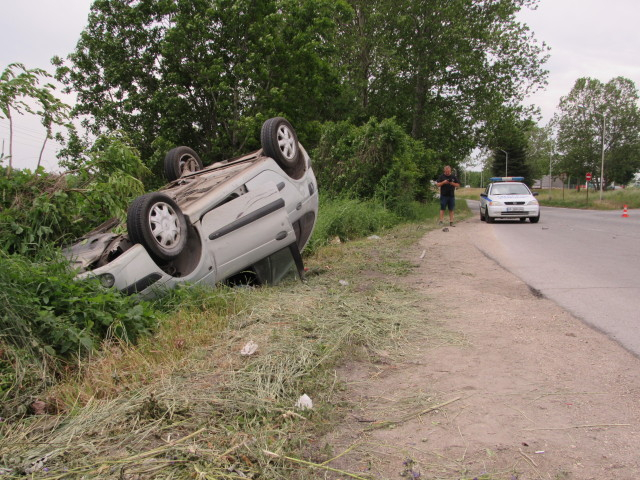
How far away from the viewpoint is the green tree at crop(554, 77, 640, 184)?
6031 cm

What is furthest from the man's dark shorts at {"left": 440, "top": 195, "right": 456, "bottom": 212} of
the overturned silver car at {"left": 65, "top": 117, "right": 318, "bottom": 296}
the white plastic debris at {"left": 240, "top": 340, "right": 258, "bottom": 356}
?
the white plastic debris at {"left": 240, "top": 340, "right": 258, "bottom": 356}

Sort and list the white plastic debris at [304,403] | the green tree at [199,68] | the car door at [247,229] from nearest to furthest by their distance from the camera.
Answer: the white plastic debris at [304,403] → the car door at [247,229] → the green tree at [199,68]

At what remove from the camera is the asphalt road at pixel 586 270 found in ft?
15.1

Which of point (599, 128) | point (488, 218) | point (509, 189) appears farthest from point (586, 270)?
point (599, 128)

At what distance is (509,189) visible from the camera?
18719mm

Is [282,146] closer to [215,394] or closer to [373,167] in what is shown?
[215,394]

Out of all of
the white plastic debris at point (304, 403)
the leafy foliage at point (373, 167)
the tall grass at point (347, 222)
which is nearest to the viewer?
the white plastic debris at point (304, 403)

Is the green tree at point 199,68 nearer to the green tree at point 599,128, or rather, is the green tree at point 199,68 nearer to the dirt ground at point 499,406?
the dirt ground at point 499,406

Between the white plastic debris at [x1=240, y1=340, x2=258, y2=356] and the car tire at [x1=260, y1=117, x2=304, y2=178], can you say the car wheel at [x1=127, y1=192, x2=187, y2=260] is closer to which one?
the white plastic debris at [x1=240, y1=340, x2=258, y2=356]

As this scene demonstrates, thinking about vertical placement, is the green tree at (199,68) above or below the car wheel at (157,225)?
above

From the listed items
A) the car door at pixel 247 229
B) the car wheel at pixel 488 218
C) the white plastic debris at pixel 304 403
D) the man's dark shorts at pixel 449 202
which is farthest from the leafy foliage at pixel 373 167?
the white plastic debris at pixel 304 403

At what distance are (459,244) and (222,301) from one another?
7.12 metres

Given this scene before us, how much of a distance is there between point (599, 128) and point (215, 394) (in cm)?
6825

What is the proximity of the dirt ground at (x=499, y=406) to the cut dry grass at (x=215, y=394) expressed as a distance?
0.69 feet
